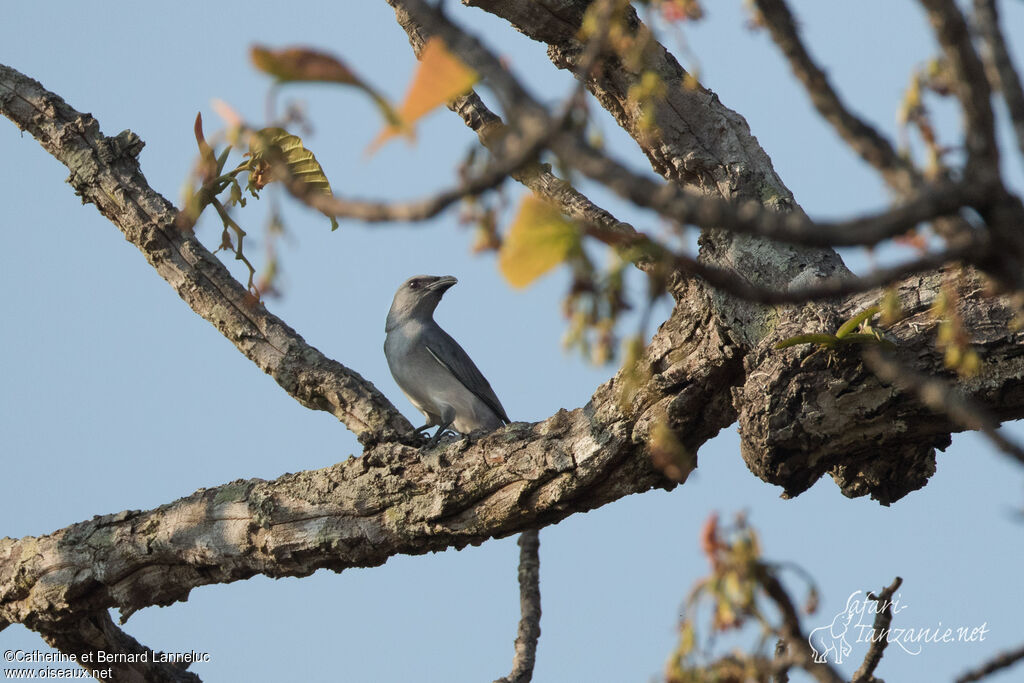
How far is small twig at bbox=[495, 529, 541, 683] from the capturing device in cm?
673

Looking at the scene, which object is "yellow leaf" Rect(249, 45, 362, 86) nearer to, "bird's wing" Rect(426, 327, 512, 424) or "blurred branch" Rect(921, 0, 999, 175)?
"blurred branch" Rect(921, 0, 999, 175)

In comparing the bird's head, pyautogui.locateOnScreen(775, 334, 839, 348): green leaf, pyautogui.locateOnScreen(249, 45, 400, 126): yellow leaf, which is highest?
the bird's head

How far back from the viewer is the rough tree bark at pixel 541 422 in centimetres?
433

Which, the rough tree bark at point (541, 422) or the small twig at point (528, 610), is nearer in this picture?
the rough tree bark at point (541, 422)

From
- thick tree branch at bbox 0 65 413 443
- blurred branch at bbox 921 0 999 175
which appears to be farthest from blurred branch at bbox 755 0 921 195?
thick tree branch at bbox 0 65 413 443

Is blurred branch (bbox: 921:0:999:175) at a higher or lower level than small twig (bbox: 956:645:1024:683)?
higher

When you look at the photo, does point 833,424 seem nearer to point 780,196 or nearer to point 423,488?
point 780,196

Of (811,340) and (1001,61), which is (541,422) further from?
(1001,61)

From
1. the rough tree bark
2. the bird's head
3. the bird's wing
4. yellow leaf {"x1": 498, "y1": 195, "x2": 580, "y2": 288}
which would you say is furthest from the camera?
the bird's head

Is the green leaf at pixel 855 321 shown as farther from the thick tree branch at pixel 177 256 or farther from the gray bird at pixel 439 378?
the gray bird at pixel 439 378

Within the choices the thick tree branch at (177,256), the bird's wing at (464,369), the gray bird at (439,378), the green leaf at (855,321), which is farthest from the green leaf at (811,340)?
the bird's wing at (464,369)

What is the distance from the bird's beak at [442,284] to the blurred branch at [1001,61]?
354 inches

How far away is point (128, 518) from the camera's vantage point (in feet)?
20.2

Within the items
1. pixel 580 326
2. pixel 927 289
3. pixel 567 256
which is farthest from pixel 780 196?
pixel 567 256
